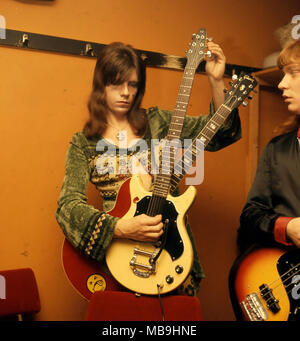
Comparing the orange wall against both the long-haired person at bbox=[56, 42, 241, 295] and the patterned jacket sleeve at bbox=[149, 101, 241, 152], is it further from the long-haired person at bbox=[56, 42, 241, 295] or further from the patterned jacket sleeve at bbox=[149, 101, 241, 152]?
the patterned jacket sleeve at bbox=[149, 101, 241, 152]

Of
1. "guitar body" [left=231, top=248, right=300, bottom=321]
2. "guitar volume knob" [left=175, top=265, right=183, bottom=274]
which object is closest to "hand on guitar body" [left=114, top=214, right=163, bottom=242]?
"guitar volume knob" [left=175, top=265, right=183, bottom=274]

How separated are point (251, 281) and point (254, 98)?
1.52 metres

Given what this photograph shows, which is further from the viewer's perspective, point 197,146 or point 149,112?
point 149,112

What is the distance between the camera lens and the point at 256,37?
2.90 m

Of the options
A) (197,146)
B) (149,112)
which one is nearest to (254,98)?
(149,112)

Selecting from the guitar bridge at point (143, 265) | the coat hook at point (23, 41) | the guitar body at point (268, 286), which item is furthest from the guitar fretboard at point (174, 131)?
the coat hook at point (23, 41)

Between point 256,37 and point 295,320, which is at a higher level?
point 256,37

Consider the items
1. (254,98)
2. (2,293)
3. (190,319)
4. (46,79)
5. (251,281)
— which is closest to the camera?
(190,319)

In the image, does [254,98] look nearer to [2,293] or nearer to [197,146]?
[197,146]

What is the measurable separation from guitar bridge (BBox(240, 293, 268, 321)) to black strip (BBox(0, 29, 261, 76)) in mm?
1447

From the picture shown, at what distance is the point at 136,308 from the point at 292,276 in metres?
0.58

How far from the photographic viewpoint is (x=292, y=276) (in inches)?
62.0

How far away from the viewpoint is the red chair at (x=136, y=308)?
1466 millimetres

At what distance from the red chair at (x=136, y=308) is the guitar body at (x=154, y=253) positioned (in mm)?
58
